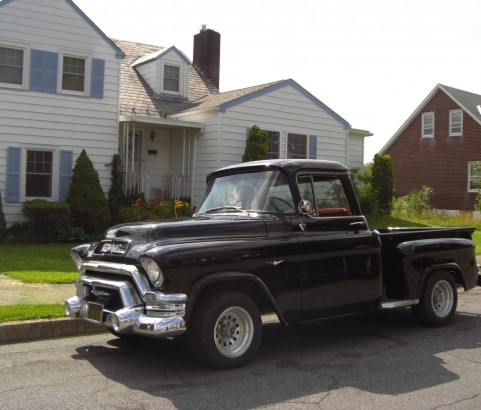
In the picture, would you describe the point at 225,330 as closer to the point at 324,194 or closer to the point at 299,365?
the point at 299,365

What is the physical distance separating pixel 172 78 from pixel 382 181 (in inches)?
378

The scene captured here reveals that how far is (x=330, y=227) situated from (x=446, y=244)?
7.07 ft

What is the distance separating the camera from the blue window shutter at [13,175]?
15.9 m

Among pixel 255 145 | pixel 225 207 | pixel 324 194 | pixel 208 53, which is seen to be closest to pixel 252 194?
pixel 225 207

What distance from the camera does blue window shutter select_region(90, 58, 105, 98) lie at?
17.3 m

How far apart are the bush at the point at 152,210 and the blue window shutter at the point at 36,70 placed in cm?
421

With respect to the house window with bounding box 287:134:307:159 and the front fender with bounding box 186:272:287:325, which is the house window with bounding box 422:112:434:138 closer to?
the house window with bounding box 287:134:307:159

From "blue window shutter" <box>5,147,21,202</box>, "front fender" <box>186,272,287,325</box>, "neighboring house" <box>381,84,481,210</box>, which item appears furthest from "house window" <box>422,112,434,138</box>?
"front fender" <box>186,272,287,325</box>

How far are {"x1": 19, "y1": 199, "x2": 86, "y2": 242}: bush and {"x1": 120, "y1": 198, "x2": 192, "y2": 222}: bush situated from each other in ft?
4.59

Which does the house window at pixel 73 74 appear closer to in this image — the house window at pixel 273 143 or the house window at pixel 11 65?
the house window at pixel 11 65

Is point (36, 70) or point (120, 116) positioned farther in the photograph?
point (120, 116)

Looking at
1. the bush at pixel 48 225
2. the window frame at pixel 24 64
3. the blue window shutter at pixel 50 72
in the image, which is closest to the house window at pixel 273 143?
the blue window shutter at pixel 50 72

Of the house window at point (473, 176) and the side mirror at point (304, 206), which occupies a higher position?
the house window at point (473, 176)

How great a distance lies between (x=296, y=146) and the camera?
20406 millimetres
